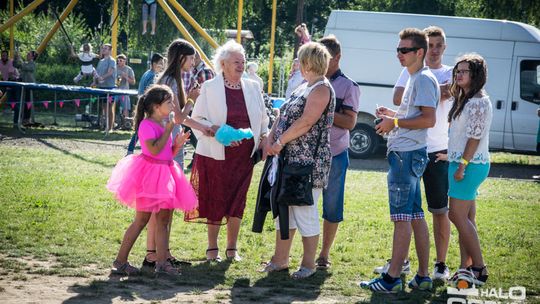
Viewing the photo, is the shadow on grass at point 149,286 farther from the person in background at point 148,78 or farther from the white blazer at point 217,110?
the person in background at point 148,78

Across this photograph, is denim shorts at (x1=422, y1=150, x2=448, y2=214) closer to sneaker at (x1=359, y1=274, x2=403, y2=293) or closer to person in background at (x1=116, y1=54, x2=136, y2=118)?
sneaker at (x1=359, y1=274, x2=403, y2=293)

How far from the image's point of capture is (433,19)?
18.7 meters

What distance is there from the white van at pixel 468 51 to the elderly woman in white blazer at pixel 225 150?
10.9 meters

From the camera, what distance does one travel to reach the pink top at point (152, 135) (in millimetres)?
7164

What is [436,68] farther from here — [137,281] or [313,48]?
[137,281]

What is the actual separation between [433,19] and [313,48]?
12.1m

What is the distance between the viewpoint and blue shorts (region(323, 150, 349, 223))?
25.4ft

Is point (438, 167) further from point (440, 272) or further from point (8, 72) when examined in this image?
point (8, 72)

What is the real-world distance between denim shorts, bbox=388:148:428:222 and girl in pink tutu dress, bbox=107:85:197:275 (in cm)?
176

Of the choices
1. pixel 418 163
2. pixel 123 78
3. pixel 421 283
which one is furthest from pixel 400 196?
pixel 123 78

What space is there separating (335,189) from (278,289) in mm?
1314

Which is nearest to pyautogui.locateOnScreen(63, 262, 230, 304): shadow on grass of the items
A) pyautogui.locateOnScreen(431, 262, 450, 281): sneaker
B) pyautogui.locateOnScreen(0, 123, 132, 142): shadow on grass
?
pyautogui.locateOnScreen(431, 262, 450, 281): sneaker

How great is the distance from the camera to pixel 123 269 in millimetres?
7121

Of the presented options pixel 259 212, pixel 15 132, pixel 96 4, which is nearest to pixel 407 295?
pixel 259 212
